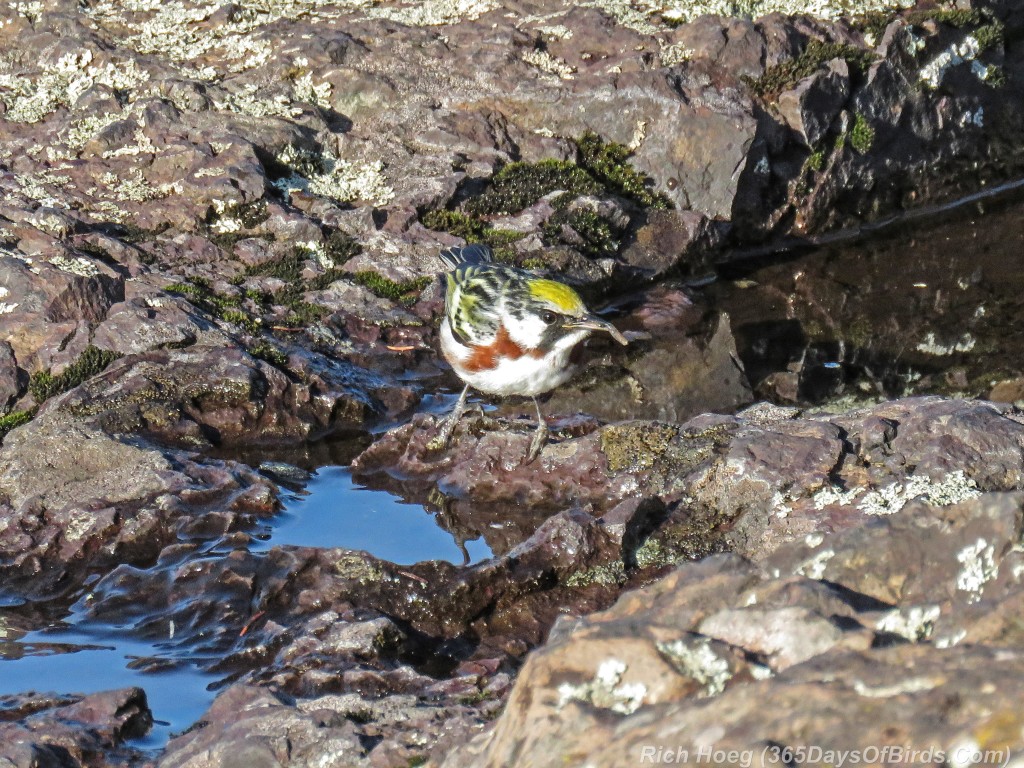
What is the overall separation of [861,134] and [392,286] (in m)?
5.39

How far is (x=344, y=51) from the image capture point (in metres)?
11.9

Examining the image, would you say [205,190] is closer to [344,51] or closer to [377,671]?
[344,51]

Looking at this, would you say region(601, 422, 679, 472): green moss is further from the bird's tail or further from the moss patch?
the moss patch

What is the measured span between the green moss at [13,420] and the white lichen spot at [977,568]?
245 inches

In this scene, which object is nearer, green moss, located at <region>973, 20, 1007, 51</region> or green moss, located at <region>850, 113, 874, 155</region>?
green moss, located at <region>850, 113, 874, 155</region>

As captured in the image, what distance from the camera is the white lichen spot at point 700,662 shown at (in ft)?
9.67

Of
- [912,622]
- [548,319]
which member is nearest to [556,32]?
[548,319]

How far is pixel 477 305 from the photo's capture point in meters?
7.62

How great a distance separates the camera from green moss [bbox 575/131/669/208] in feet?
37.2

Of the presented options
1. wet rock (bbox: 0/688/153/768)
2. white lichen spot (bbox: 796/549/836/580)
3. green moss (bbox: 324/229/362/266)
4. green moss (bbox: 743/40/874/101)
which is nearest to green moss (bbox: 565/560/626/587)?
wet rock (bbox: 0/688/153/768)

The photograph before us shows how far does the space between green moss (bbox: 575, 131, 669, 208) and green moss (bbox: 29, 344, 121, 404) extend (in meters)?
5.12

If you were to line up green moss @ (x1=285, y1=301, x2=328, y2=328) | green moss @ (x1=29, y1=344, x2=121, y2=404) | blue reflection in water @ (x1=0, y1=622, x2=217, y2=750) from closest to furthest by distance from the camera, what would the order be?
1. blue reflection in water @ (x1=0, y1=622, x2=217, y2=750)
2. green moss @ (x1=29, y1=344, x2=121, y2=404)
3. green moss @ (x1=285, y1=301, x2=328, y2=328)

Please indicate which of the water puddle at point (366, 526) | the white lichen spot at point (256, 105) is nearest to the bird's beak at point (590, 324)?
the water puddle at point (366, 526)

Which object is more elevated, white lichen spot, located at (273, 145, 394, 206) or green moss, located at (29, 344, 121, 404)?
white lichen spot, located at (273, 145, 394, 206)
